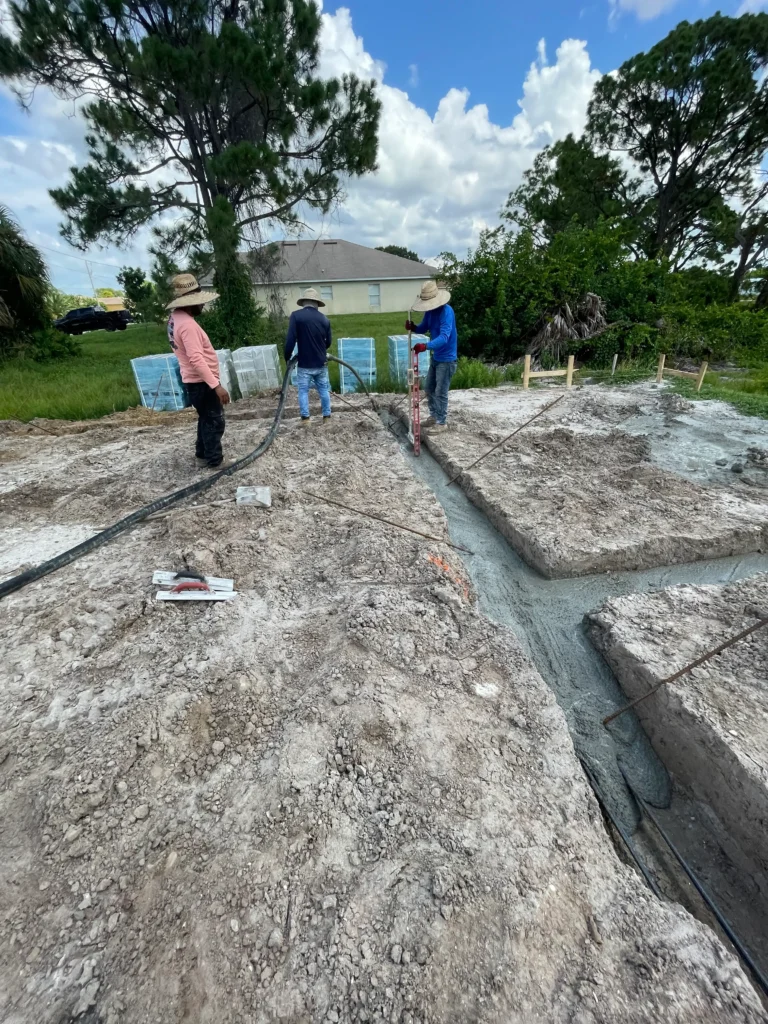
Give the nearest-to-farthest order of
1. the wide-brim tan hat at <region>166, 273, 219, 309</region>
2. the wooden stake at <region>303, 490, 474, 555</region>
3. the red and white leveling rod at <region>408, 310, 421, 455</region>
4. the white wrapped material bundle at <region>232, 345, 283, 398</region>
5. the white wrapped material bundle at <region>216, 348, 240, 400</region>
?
the wooden stake at <region>303, 490, 474, 555</region> → the wide-brim tan hat at <region>166, 273, 219, 309</region> → the red and white leveling rod at <region>408, 310, 421, 455</region> → the white wrapped material bundle at <region>216, 348, 240, 400</region> → the white wrapped material bundle at <region>232, 345, 283, 398</region>

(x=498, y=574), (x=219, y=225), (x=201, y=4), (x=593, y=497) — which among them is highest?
(x=201, y=4)

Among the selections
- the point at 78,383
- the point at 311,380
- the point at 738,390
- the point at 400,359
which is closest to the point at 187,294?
the point at 311,380

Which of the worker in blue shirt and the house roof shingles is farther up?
the house roof shingles

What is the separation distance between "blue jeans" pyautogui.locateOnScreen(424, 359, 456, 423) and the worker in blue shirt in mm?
1264

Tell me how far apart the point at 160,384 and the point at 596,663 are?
7.29 m

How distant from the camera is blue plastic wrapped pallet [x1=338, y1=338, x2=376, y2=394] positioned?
305 inches


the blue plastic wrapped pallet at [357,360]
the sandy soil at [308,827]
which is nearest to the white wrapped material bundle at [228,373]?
the blue plastic wrapped pallet at [357,360]

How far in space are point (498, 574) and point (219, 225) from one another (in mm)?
9114

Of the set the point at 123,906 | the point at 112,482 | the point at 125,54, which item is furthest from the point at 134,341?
the point at 123,906

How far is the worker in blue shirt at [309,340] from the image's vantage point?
518 centimetres

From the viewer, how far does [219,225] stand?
900 cm

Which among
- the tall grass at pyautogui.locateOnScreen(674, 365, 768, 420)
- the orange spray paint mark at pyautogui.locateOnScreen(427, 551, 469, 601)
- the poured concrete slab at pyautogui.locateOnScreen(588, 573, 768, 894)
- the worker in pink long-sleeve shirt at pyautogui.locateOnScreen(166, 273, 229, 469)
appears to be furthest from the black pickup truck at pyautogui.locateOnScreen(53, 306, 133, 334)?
the poured concrete slab at pyautogui.locateOnScreen(588, 573, 768, 894)

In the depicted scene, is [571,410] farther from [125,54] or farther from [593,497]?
[125,54]

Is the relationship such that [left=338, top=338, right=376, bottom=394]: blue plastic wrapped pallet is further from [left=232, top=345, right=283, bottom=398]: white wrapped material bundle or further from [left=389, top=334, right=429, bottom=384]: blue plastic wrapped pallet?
[left=232, top=345, right=283, bottom=398]: white wrapped material bundle
